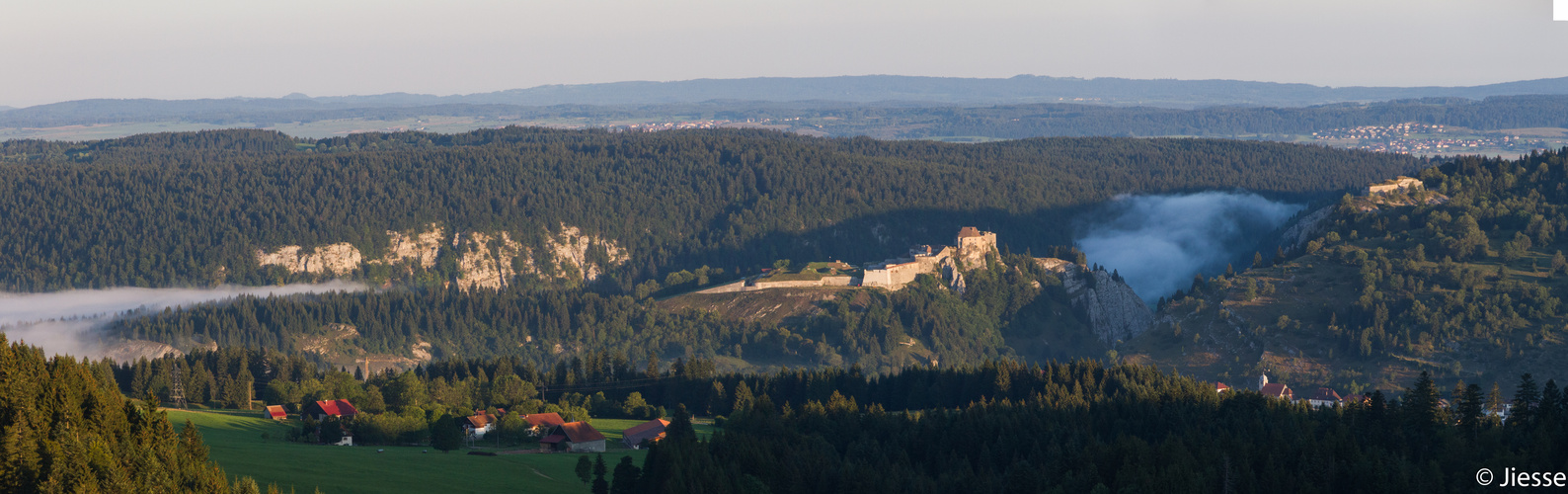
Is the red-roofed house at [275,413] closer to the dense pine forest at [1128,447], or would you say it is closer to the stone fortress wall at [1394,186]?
the dense pine forest at [1128,447]

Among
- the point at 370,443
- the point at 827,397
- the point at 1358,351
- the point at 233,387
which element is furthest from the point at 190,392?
the point at 1358,351

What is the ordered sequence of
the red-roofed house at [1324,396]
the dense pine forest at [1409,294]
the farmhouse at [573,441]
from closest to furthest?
the farmhouse at [573,441] < the red-roofed house at [1324,396] < the dense pine forest at [1409,294]

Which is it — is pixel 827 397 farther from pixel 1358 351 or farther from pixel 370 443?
pixel 1358 351

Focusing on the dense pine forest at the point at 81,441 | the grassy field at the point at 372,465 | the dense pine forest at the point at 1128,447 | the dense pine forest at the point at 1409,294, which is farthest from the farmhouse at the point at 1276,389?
the dense pine forest at the point at 81,441

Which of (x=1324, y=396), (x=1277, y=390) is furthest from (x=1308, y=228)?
(x=1277, y=390)

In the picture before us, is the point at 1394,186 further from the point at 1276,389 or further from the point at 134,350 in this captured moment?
the point at 134,350

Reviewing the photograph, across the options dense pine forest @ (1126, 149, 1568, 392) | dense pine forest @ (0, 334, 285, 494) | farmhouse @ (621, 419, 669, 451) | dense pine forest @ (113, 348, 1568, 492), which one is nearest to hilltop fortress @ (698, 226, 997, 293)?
dense pine forest @ (1126, 149, 1568, 392)
